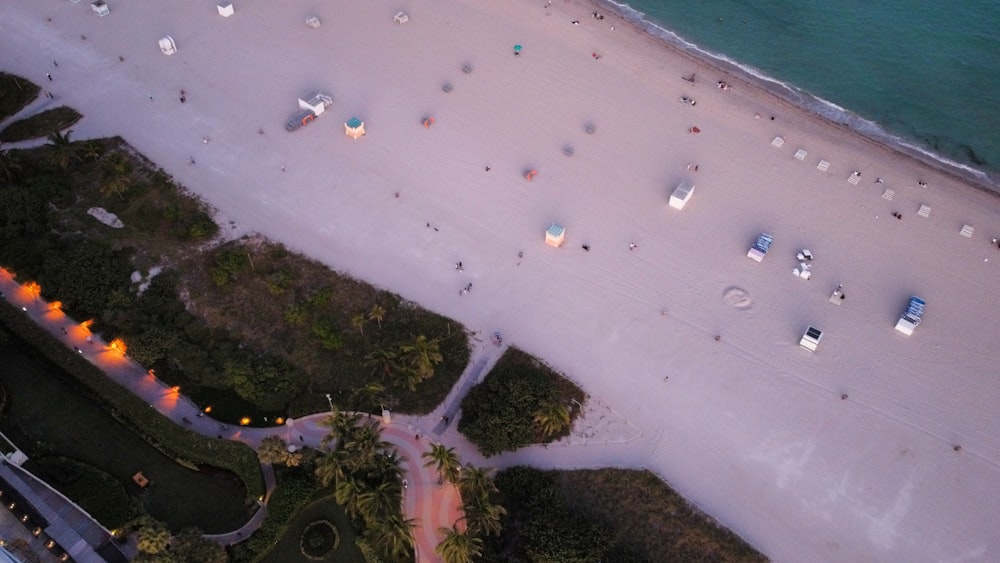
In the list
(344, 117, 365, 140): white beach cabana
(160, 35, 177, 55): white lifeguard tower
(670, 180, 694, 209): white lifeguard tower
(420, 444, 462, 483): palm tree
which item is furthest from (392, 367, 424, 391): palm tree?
(160, 35, 177, 55): white lifeguard tower

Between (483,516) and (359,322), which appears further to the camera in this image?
(359,322)

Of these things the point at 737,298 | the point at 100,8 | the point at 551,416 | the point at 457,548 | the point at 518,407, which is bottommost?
the point at 457,548

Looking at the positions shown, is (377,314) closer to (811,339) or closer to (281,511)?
(281,511)

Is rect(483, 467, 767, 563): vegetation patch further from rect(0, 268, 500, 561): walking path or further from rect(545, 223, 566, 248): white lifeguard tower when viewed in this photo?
rect(545, 223, 566, 248): white lifeguard tower

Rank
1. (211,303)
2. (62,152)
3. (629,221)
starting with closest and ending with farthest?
(211,303) → (62,152) → (629,221)

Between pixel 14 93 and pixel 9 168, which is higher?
pixel 14 93

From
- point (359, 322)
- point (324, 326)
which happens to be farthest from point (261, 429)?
point (359, 322)
